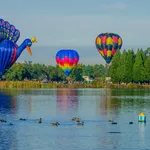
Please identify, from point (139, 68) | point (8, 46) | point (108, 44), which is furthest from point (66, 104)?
point (139, 68)

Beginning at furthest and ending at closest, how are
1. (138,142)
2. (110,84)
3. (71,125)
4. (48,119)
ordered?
(110,84) < (48,119) < (71,125) < (138,142)

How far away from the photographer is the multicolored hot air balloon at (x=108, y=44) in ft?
563

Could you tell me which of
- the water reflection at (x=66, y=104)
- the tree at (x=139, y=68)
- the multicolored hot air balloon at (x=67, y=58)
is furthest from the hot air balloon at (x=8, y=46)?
the tree at (x=139, y=68)

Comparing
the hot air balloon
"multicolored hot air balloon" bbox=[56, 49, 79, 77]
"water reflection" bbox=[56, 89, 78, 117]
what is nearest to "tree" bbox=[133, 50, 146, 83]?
"multicolored hot air balloon" bbox=[56, 49, 79, 77]

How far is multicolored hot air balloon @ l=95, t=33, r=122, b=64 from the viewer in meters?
172

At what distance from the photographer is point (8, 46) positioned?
14138 centimetres

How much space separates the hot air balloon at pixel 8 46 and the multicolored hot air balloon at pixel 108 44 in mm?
29119

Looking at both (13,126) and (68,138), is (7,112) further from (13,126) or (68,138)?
(68,138)

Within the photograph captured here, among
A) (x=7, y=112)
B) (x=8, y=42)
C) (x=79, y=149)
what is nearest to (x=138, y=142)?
(x=79, y=149)

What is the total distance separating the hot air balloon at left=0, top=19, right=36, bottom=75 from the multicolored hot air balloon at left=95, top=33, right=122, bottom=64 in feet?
95.5

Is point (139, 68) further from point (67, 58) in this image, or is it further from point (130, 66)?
point (67, 58)

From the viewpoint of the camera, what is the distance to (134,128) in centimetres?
5481

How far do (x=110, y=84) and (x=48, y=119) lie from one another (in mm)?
126876

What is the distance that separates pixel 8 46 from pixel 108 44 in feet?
125
